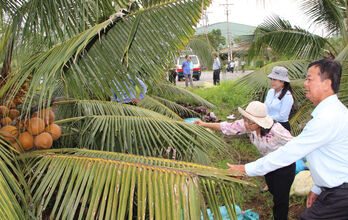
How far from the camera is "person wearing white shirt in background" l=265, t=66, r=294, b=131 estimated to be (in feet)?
11.2

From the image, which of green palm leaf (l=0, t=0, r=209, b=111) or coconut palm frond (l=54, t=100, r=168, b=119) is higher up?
green palm leaf (l=0, t=0, r=209, b=111)

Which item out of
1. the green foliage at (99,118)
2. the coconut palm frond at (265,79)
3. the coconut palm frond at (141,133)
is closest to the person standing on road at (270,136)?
the coconut palm frond at (141,133)

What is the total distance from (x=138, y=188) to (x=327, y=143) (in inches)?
50.7

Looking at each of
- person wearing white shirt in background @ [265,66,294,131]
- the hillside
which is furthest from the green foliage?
person wearing white shirt in background @ [265,66,294,131]

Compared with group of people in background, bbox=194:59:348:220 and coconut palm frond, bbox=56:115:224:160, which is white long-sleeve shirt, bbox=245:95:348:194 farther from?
coconut palm frond, bbox=56:115:224:160

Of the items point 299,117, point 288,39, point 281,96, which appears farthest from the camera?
point 288,39

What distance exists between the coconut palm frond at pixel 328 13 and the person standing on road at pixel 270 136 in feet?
10.6

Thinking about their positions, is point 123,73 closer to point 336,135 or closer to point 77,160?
point 77,160

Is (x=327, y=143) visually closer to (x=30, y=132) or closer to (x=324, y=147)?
(x=324, y=147)

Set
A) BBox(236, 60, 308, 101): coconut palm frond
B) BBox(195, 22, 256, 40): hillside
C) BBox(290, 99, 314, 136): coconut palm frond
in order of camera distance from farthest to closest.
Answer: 1. BBox(290, 99, 314, 136): coconut palm frond
2. BBox(236, 60, 308, 101): coconut palm frond
3. BBox(195, 22, 256, 40): hillside

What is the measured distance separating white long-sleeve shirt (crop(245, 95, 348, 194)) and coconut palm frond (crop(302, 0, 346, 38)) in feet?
12.1

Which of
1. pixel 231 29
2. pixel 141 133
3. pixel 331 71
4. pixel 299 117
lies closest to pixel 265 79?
pixel 299 117

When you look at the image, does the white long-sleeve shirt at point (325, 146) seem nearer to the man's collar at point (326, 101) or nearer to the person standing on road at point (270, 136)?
the man's collar at point (326, 101)

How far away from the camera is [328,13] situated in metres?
5.07
